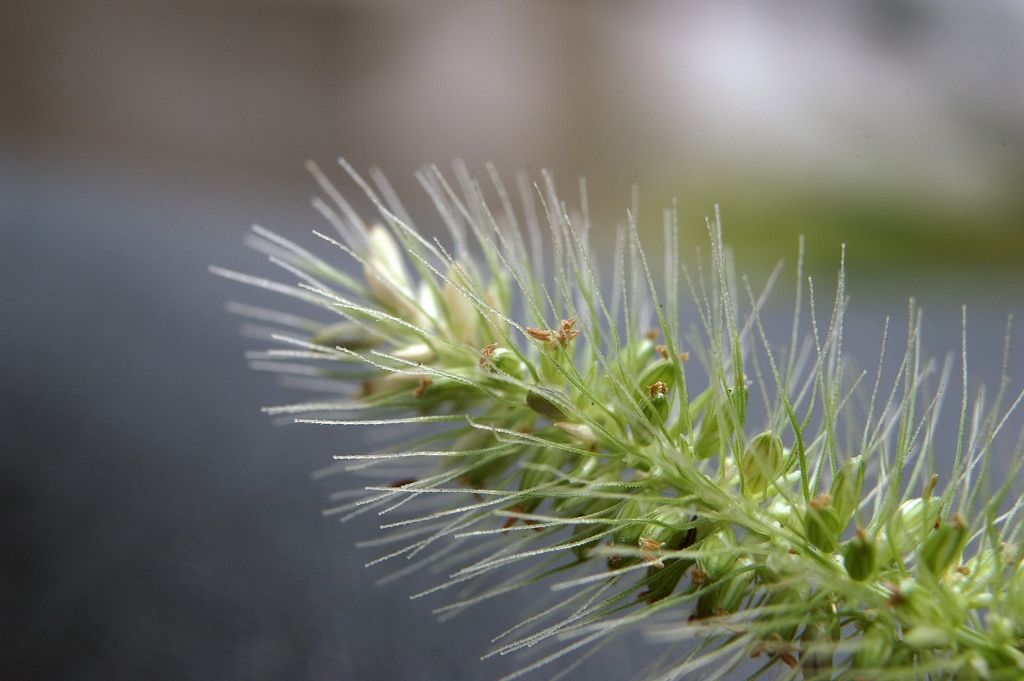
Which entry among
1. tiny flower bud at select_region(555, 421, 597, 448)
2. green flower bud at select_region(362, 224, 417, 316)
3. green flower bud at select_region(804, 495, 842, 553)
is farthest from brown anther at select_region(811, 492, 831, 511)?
green flower bud at select_region(362, 224, 417, 316)

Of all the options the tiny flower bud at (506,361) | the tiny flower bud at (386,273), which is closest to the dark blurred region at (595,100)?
the tiny flower bud at (386,273)

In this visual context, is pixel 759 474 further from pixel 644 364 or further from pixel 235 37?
pixel 235 37

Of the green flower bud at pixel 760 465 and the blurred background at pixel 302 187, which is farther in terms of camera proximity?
the blurred background at pixel 302 187

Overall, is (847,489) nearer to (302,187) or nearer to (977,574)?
(977,574)

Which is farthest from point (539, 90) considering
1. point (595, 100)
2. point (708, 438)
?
point (708, 438)

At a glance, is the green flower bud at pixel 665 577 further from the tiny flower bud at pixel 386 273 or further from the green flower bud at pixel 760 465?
the tiny flower bud at pixel 386 273

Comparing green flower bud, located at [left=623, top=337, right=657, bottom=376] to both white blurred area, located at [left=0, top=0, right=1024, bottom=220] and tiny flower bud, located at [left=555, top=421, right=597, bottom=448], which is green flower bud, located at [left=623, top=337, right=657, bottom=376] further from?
white blurred area, located at [left=0, top=0, right=1024, bottom=220]
